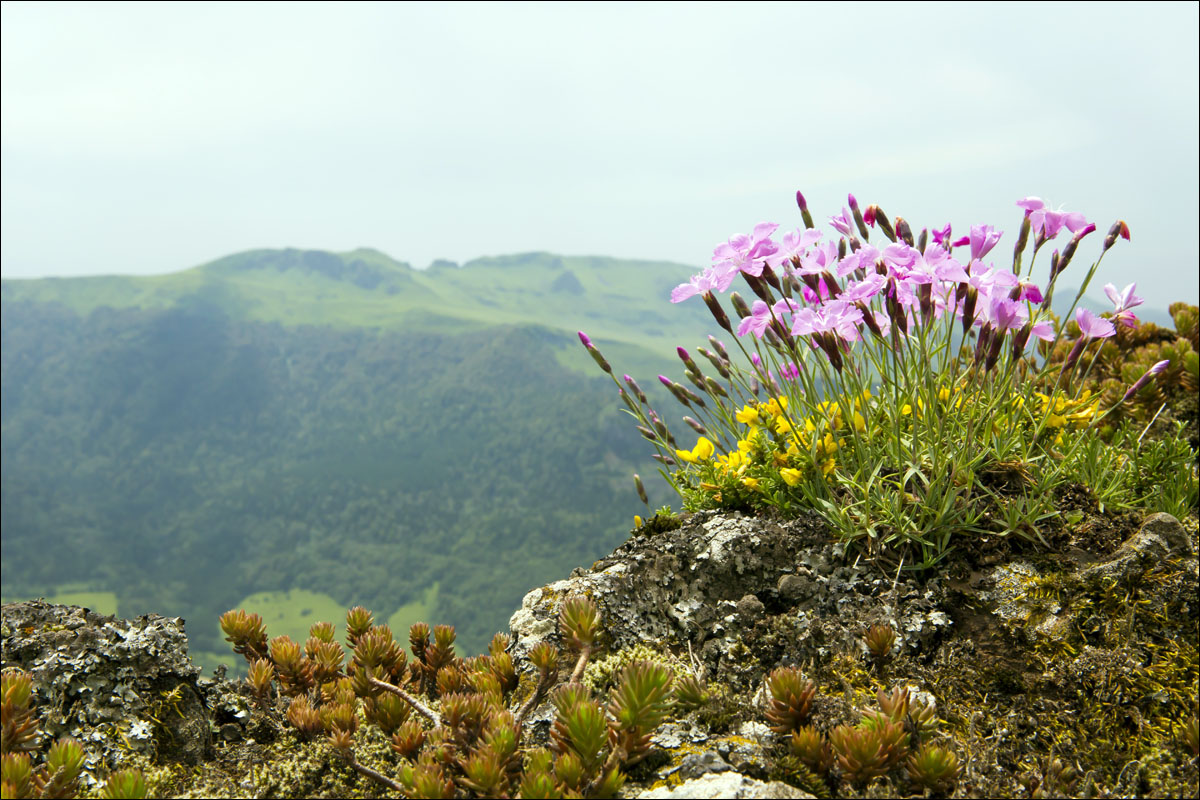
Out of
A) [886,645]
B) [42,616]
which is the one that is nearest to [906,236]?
[886,645]

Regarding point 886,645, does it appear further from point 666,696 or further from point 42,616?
point 42,616

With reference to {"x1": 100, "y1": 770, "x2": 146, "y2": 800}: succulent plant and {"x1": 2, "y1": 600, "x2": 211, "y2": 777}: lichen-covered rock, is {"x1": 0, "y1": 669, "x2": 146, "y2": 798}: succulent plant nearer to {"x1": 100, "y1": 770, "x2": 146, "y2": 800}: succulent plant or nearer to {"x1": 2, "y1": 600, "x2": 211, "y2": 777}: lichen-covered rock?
{"x1": 100, "y1": 770, "x2": 146, "y2": 800}: succulent plant

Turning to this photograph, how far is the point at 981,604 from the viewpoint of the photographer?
278 centimetres

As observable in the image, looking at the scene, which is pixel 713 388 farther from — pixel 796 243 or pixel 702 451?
pixel 796 243

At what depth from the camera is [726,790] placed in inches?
72.0

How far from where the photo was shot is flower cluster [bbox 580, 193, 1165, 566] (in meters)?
2.77

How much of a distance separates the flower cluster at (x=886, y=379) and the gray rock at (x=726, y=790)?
132 cm

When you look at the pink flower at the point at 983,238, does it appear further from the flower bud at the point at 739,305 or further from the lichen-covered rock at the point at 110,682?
the lichen-covered rock at the point at 110,682

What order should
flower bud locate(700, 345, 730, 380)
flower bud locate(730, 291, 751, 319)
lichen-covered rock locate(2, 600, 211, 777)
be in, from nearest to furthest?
lichen-covered rock locate(2, 600, 211, 777), flower bud locate(730, 291, 751, 319), flower bud locate(700, 345, 730, 380)

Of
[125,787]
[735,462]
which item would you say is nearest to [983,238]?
[735,462]

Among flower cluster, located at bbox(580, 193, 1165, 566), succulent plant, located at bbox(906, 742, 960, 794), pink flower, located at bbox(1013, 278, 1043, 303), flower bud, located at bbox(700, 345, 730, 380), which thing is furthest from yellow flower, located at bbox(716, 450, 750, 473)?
succulent plant, located at bbox(906, 742, 960, 794)

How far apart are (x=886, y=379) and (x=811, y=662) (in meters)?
1.27

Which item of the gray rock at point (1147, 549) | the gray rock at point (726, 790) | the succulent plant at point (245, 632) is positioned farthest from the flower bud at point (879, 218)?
the succulent plant at point (245, 632)

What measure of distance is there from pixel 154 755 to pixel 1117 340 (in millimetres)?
7769
